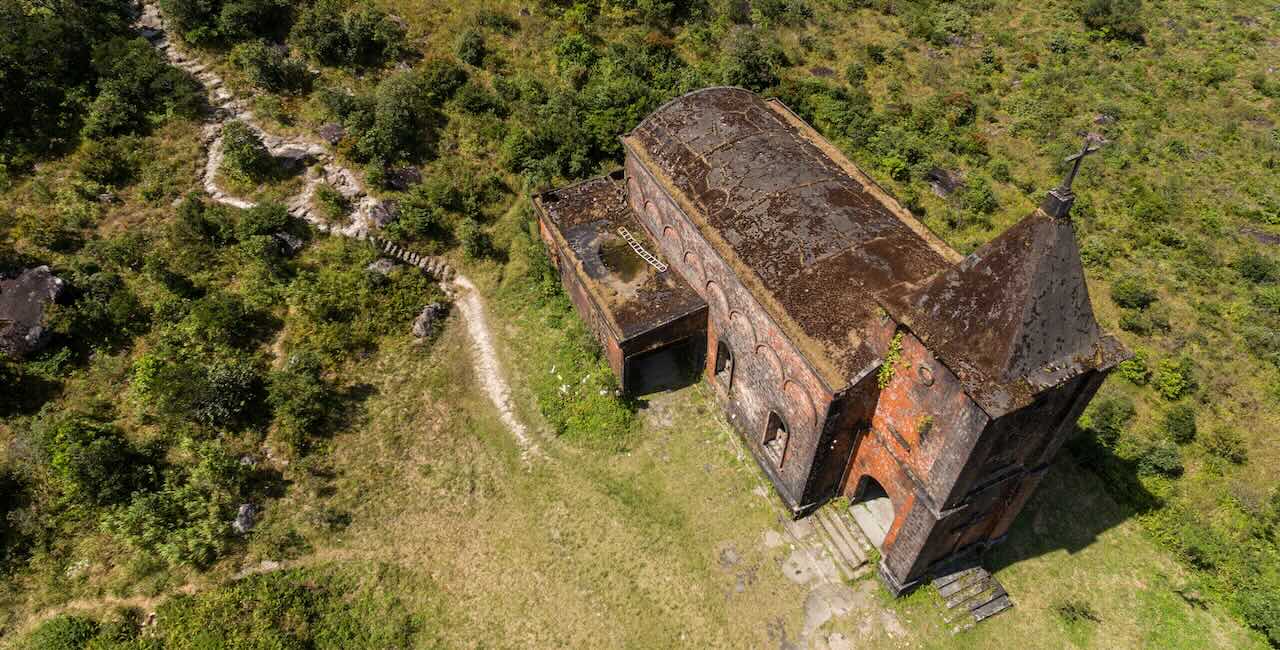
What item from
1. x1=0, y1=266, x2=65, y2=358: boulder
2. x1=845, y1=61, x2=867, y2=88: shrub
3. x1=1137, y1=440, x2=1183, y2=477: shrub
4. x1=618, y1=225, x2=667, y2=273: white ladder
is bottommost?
x1=1137, y1=440, x2=1183, y2=477: shrub

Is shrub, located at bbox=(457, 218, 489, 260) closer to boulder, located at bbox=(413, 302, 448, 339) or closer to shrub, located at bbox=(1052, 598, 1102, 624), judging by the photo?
boulder, located at bbox=(413, 302, 448, 339)

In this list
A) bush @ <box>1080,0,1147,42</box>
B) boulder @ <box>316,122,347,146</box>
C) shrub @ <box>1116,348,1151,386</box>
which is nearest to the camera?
shrub @ <box>1116,348,1151,386</box>

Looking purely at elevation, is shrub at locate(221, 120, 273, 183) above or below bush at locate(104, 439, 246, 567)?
above

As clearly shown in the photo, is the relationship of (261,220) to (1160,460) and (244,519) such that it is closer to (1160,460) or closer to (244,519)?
(244,519)

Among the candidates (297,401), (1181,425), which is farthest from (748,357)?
(1181,425)

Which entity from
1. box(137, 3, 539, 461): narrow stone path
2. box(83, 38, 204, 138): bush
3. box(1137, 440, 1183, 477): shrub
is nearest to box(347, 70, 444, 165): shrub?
box(137, 3, 539, 461): narrow stone path

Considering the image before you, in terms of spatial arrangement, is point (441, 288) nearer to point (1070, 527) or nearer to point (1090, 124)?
point (1070, 527)

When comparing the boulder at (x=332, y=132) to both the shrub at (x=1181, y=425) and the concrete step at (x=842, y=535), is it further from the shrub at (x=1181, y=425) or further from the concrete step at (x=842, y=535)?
the shrub at (x=1181, y=425)
